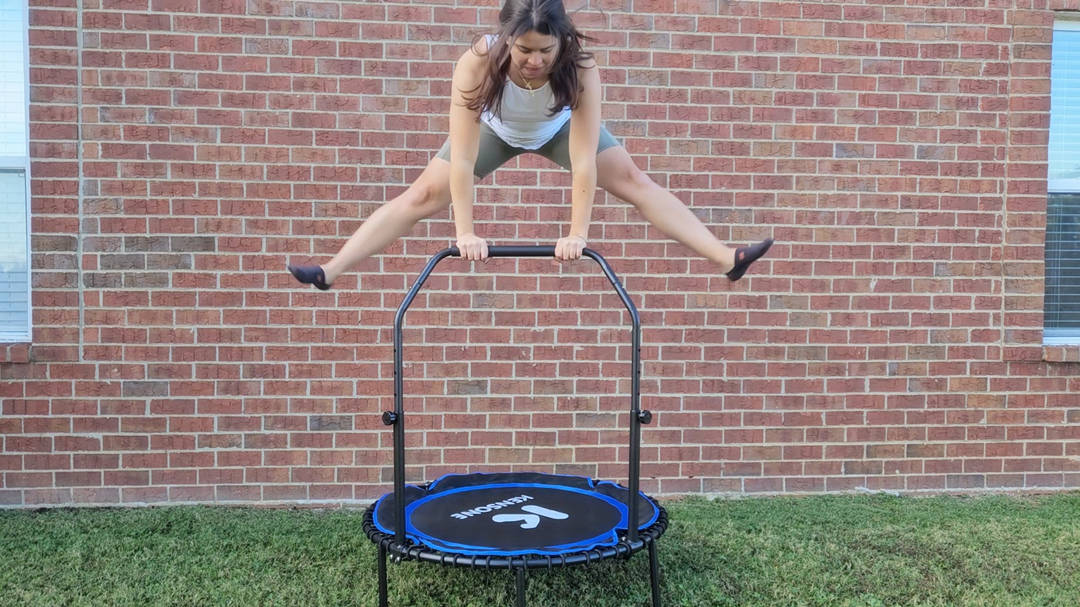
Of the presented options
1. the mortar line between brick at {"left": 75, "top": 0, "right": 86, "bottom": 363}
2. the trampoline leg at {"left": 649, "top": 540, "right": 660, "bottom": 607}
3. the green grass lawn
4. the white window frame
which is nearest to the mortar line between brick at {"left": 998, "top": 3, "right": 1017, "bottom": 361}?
the green grass lawn

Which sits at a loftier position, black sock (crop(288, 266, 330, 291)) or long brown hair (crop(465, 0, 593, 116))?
long brown hair (crop(465, 0, 593, 116))

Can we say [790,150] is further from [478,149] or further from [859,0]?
[478,149]

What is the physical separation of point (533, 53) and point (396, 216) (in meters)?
0.74

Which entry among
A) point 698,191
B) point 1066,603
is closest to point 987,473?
point 1066,603

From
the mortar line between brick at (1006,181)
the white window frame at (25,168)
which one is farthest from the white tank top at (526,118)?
the mortar line between brick at (1006,181)

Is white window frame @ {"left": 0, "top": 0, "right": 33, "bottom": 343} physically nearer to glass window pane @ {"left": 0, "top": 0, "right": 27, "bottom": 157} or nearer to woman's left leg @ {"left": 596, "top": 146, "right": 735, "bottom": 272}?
glass window pane @ {"left": 0, "top": 0, "right": 27, "bottom": 157}

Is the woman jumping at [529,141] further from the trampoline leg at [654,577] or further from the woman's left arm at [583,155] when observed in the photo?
the trampoline leg at [654,577]

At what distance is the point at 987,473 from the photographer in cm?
375

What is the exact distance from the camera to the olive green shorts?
2.51 metres

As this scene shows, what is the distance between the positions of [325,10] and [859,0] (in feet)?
7.55

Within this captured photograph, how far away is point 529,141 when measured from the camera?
2488 mm

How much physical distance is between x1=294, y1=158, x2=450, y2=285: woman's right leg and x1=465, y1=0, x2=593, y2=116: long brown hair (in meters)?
0.35

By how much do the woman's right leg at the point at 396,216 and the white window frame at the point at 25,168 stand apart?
1.72m

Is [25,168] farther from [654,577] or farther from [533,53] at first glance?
[654,577]
